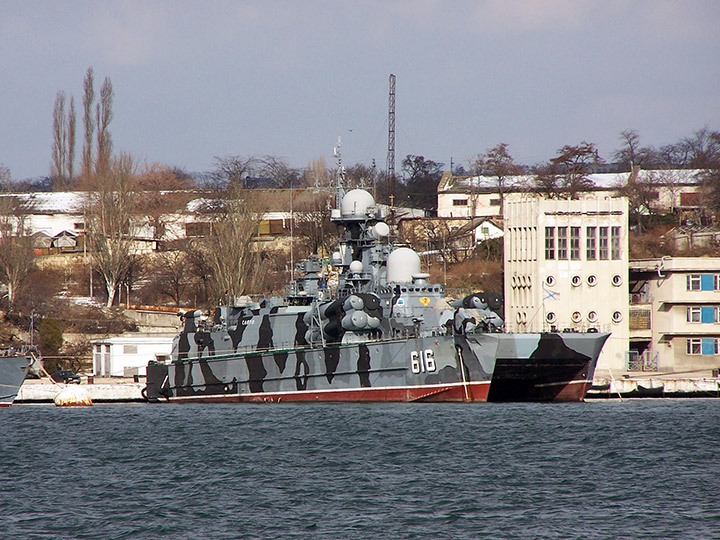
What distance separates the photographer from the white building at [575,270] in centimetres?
5575

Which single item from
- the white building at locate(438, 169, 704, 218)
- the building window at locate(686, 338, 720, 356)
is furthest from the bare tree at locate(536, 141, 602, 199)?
the building window at locate(686, 338, 720, 356)

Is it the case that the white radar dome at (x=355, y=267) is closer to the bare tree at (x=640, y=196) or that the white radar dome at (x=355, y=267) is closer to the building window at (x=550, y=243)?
the building window at (x=550, y=243)

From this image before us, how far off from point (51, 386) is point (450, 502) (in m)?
32.1

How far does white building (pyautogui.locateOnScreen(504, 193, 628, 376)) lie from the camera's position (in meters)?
55.8

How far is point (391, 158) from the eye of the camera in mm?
91062

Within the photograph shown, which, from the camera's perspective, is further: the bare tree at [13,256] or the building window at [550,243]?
the bare tree at [13,256]

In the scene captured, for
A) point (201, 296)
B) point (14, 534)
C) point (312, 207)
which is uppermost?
point (312, 207)

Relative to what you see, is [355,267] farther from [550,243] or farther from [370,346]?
[550,243]

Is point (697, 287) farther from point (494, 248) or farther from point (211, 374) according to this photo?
point (211, 374)

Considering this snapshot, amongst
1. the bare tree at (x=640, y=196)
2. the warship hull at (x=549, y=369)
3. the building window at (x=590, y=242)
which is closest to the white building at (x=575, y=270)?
the building window at (x=590, y=242)

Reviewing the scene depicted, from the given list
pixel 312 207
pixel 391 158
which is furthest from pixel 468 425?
pixel 391 158

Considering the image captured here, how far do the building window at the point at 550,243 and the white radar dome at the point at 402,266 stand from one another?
14188mm

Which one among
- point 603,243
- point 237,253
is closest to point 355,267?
point 603,243

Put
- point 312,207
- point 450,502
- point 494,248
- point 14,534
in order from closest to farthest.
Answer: point 14,534 → point 450,502 → point 494,248 → point 312,207
